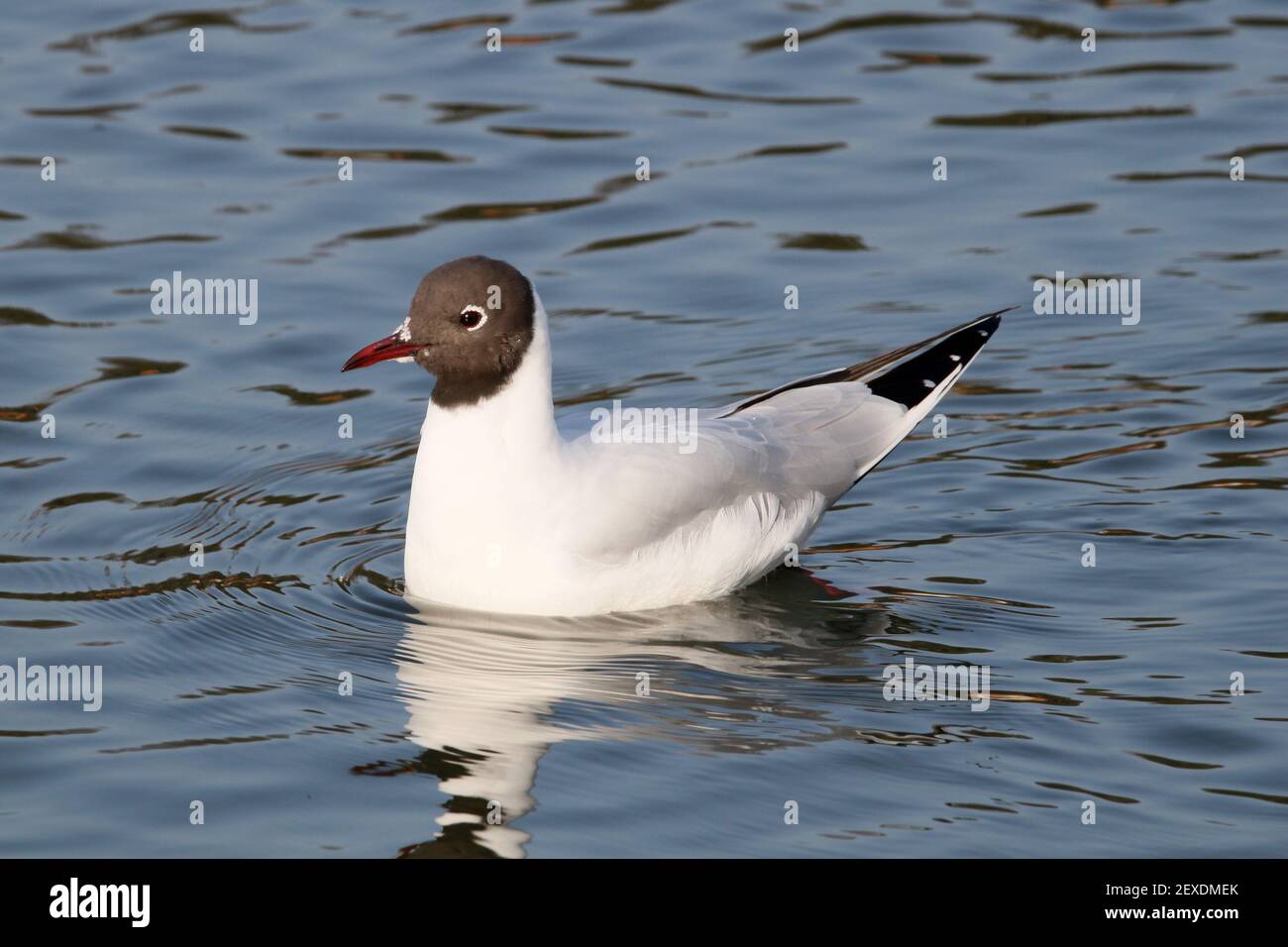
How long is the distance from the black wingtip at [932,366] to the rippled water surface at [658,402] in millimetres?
487

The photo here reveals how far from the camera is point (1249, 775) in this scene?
23.7ft

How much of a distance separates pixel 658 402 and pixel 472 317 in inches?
110

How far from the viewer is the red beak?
8.36 meters

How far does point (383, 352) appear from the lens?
840 centimetres

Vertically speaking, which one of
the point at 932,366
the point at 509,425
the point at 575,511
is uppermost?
the point at 932,366

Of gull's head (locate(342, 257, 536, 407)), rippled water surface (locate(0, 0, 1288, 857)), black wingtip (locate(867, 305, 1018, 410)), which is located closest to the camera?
rippled water surface (locate(0, 0, 1288, 857))

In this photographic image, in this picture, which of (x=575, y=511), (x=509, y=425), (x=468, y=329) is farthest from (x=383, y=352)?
(x=575, y=511)

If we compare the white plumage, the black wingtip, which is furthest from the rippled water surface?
the black wingtip

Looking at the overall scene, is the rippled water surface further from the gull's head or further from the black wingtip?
the gull's head

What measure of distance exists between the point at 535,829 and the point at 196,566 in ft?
9.83

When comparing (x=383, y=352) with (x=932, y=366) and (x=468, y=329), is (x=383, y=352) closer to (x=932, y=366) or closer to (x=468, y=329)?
(x=468, y=329)

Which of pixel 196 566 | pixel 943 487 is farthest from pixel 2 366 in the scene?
pixel 943 487

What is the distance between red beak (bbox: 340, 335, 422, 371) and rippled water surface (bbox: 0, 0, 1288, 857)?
3.68ft

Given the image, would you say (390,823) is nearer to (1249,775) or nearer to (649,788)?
(649,788)
